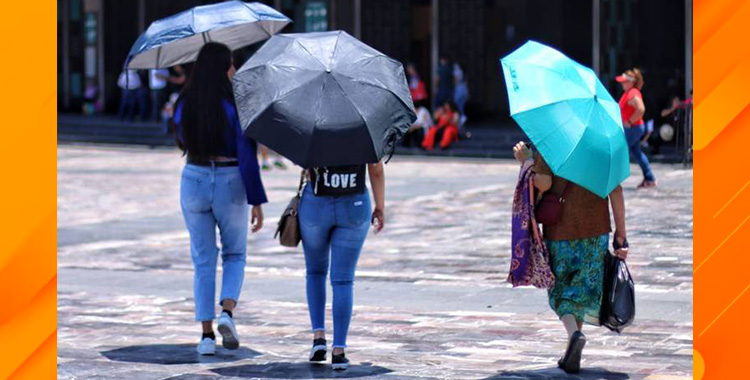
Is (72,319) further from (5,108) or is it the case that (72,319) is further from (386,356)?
(5,108)

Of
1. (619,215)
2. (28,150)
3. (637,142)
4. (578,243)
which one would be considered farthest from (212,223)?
(637,142)

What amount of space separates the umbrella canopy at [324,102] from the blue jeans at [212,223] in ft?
2.35

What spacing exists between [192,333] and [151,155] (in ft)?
60.9

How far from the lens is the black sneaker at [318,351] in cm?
800

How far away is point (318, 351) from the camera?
8000 millimetres

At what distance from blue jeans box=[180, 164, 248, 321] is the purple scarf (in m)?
1.72

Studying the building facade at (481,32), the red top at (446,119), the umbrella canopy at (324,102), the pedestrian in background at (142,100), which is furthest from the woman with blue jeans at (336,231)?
the pedestrian in background at (142,100)

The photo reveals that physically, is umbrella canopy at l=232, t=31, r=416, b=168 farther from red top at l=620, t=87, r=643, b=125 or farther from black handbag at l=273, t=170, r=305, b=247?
red top at l=620, t=87, r=643, b=125

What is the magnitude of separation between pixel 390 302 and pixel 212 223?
2218 millimetres

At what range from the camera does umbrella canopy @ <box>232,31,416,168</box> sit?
7562mm

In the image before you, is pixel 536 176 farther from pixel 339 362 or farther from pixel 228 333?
Answer: pixel 228 333

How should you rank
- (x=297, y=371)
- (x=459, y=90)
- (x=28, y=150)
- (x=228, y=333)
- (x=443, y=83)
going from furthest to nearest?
(x=443, y=83)
(x=459, y=90)
(x=228, y=333)
(x=297, y=371)
(x=28, y=150)

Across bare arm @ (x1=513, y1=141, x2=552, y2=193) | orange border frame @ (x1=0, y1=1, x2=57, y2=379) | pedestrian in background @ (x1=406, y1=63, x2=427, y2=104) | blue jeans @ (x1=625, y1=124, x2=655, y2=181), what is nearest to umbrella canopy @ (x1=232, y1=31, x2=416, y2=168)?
bare arm @ (x1=513, y1=141, x2=552, y2=193)

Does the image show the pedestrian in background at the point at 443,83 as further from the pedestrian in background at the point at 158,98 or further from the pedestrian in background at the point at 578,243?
the pedestrian in background at the point at 578,243
